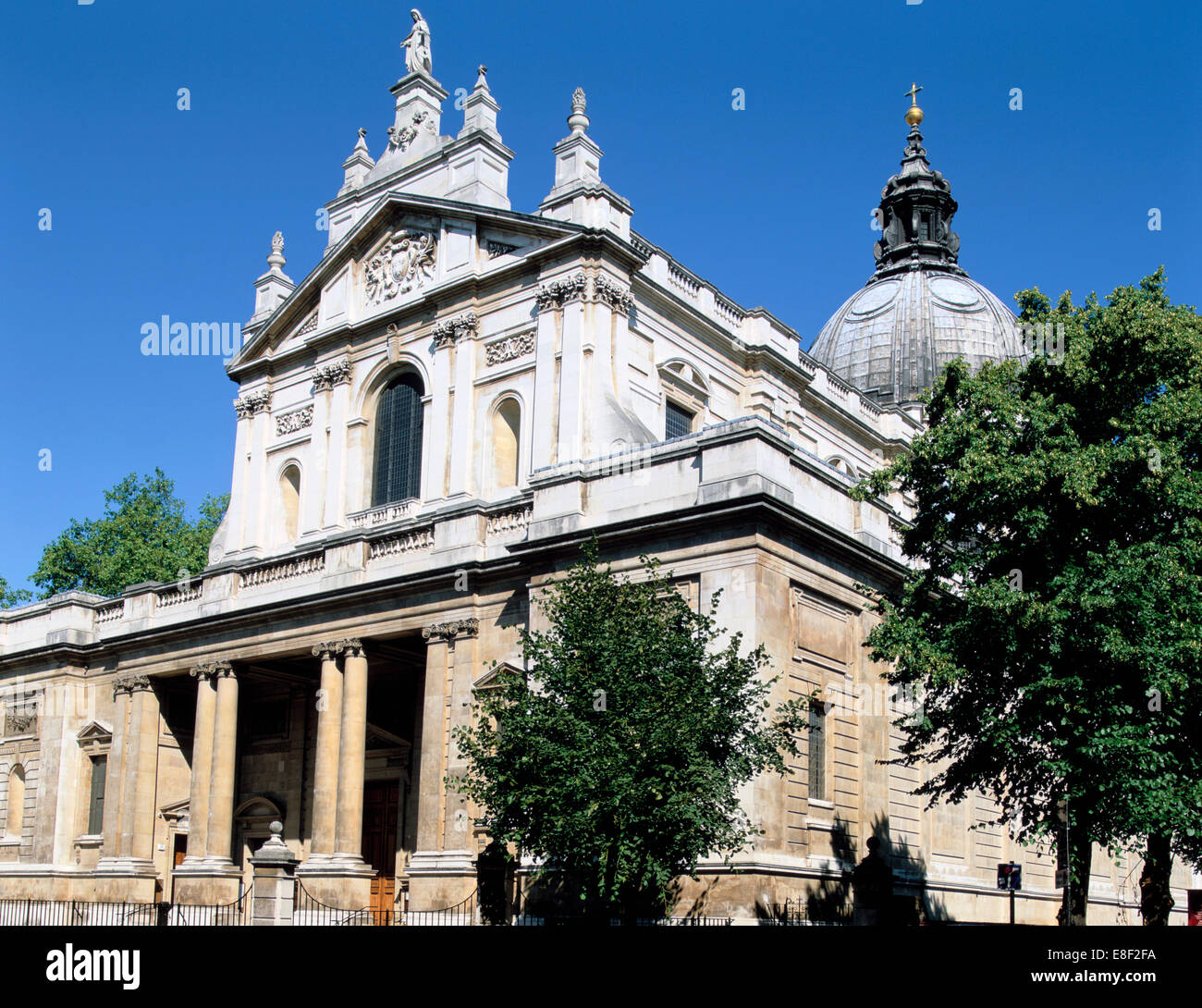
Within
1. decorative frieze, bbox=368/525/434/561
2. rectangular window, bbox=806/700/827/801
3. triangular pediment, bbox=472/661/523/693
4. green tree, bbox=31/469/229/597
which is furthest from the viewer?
green tree, bbox=31/469/229/597

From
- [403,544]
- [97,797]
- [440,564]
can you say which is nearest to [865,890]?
[440,564]

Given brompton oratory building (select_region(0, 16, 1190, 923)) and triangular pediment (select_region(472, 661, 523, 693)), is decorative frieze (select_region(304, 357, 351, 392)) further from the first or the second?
triangular pediment (select_region(472, 661, 523, 693))

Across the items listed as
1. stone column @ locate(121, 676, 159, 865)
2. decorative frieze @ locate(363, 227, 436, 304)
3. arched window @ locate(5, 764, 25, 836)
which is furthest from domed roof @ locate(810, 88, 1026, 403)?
arched window @ locate(5, 764, 25, 836)

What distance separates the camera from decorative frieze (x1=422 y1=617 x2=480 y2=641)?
27.9m

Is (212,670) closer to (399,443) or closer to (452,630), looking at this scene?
(399,443)

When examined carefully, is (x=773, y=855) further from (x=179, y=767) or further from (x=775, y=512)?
(x=179, y=767)

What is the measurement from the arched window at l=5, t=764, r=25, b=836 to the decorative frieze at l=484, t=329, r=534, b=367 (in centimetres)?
1916

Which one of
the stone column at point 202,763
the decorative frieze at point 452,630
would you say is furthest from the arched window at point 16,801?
the decorative frieze at point 452,630

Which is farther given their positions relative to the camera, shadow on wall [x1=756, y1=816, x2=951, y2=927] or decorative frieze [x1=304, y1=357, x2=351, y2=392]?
decorative frieze [x1=304, y1=357, x2=351, y2=392]

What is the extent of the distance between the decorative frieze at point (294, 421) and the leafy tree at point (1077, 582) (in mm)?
20291

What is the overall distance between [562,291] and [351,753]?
1211cm

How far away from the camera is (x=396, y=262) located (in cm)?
3612
